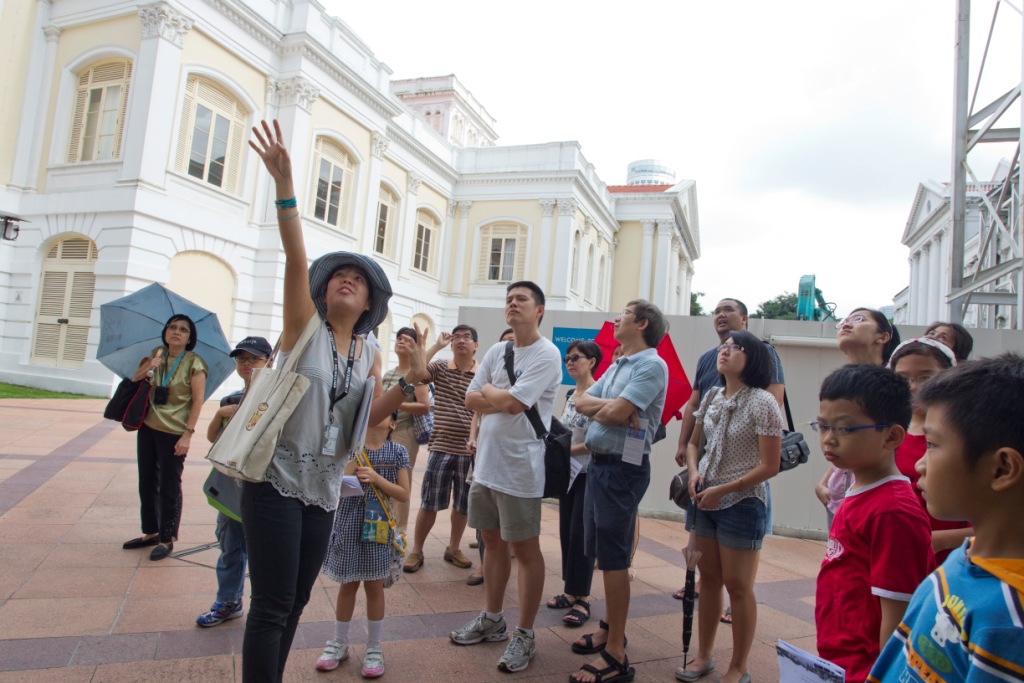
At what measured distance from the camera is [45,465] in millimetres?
7031

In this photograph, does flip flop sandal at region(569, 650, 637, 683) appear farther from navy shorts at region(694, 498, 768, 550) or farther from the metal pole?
the metal pole

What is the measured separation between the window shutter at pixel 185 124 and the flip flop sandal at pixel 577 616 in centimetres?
1567

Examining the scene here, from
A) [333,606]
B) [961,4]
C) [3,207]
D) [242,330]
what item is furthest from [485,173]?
A: [333,606]

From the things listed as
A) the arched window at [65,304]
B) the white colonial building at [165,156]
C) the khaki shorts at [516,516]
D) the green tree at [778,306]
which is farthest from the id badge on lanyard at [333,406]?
the green tree at [778,306]

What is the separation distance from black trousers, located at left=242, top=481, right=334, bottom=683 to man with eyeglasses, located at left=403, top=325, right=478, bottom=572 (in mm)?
2541

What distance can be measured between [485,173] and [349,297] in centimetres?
2815

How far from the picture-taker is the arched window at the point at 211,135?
52.1ft

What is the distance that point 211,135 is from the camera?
16578mm

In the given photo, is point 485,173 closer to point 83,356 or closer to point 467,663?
point 83,356

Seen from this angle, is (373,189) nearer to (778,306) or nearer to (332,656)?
(332,656)

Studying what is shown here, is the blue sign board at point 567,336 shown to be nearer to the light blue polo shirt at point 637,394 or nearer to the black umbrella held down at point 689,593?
the light blue polo shirt at point 637,394

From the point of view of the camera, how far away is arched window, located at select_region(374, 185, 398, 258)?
81.1 feet

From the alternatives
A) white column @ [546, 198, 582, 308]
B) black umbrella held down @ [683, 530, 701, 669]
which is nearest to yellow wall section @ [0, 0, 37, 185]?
black umbrella held down @ [683, 530, 701, 669]

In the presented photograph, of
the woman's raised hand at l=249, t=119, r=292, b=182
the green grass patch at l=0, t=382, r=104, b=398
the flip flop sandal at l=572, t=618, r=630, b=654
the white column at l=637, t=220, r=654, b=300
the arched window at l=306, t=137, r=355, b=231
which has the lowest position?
the flip flop sandal at l=572, t=618, r=630, b=654
